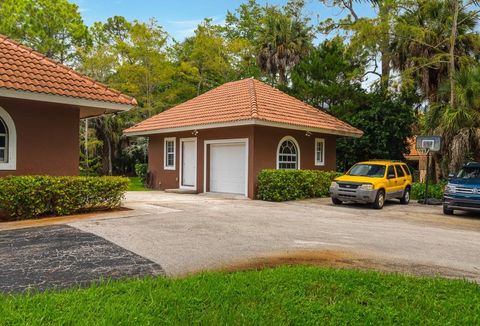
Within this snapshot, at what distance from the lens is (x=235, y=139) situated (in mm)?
17359

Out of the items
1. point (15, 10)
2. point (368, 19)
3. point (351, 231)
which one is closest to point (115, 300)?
point (351, 231)

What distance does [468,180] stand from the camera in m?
13.5

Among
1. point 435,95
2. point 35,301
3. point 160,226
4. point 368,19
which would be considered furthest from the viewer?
point 435,95

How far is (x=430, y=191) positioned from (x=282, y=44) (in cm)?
2061

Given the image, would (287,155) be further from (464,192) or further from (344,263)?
(344,263)

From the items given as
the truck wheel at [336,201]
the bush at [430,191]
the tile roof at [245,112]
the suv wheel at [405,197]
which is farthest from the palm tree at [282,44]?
the truck wheel at [336,201]

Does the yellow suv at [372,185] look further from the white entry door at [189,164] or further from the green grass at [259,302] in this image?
the green grass at [259,302]

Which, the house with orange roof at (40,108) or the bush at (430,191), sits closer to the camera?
the house with orange roof at (40,108)

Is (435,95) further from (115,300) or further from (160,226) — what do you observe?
(115,300)

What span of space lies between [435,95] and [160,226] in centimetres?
1998

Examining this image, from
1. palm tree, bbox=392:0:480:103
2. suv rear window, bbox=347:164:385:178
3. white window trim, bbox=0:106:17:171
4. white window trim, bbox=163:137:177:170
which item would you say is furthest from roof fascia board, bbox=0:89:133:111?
palm tree, bbox=392:0:480:103

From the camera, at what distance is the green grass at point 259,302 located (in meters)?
4.05

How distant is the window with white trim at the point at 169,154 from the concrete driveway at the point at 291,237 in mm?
7818

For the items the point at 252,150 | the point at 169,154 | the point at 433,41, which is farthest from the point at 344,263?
the point at 433,41
